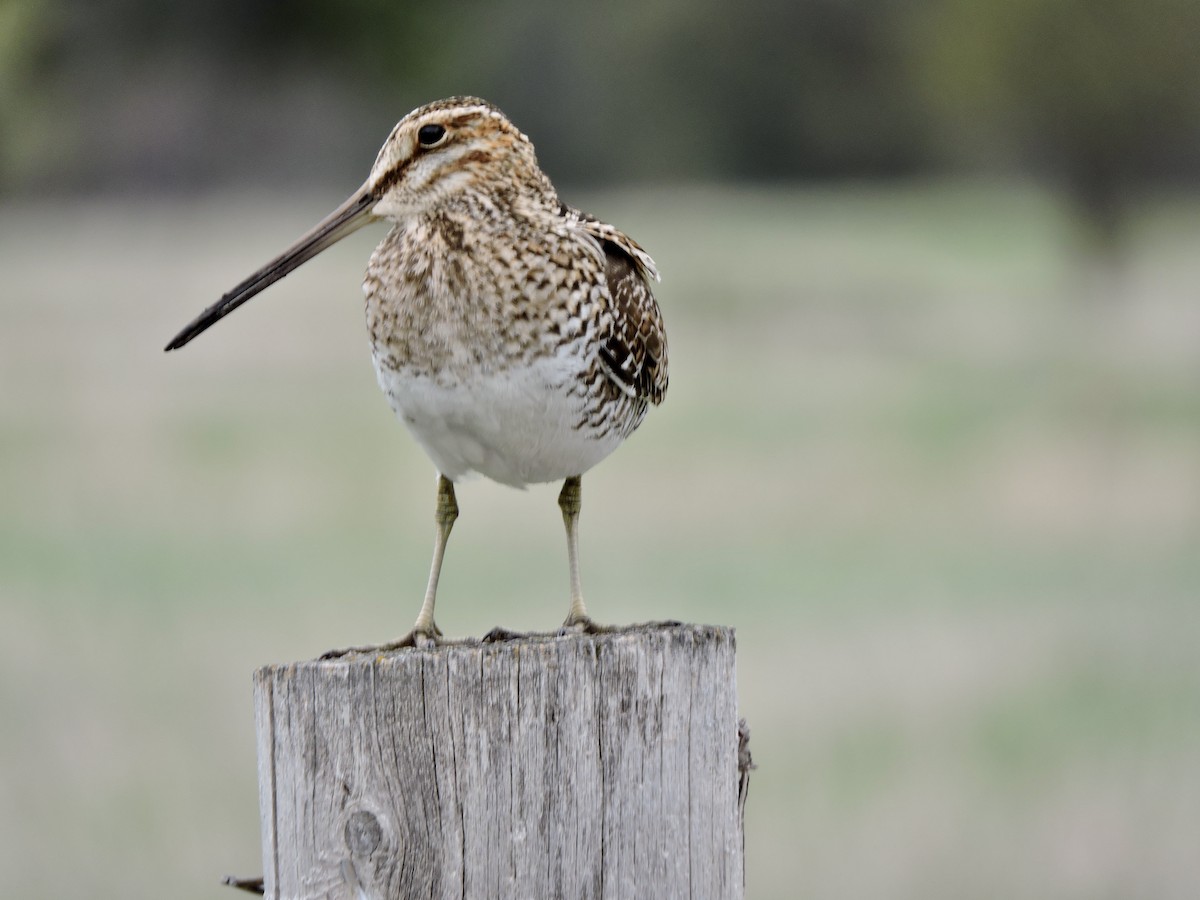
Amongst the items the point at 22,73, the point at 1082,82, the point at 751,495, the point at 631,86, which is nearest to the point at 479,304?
the point at 22,73

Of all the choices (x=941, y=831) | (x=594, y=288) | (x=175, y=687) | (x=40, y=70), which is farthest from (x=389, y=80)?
(x=594, y=288)

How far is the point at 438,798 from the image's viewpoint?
317cm

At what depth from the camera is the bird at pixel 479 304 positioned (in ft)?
13.9

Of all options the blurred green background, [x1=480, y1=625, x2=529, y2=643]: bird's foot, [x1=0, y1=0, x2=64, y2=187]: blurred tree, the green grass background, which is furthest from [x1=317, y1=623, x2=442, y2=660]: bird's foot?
the green grass background

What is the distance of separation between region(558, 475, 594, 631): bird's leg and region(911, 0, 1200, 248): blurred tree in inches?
1227

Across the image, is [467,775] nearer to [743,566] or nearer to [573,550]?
[573,550]

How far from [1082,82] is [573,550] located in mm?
32233

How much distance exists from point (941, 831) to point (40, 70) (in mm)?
12087

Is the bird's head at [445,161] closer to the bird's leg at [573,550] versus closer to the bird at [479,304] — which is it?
the bird at [479,304]

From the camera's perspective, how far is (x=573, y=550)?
473 cm

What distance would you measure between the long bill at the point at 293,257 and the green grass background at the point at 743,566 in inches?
166

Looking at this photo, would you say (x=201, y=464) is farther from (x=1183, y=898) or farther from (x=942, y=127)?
(x=942, y=127)

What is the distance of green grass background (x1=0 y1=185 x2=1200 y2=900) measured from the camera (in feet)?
27.1

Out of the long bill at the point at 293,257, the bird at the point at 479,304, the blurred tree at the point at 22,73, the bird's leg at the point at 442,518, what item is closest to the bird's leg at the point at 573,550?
the bird at the point at 479,304
